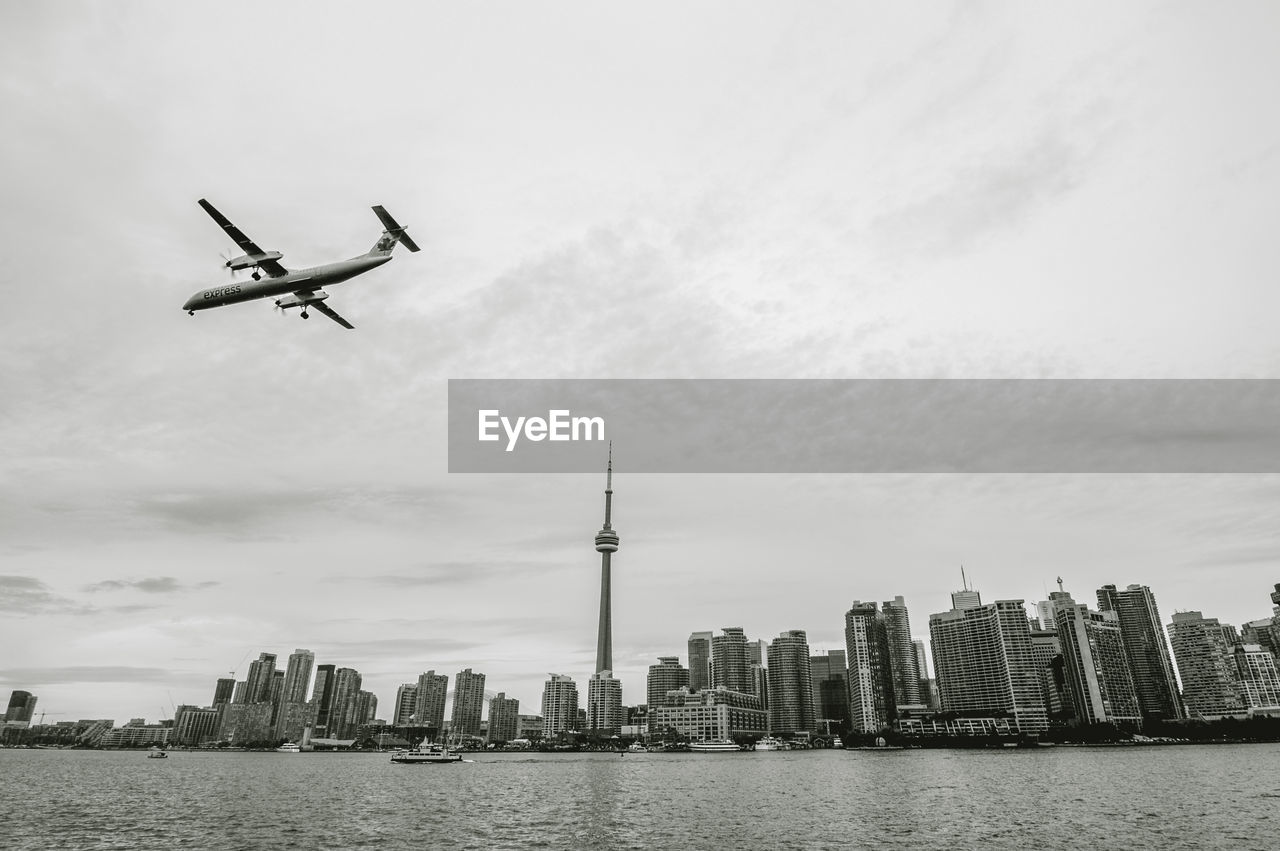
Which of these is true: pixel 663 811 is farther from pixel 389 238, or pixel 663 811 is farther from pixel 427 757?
pixel 427 757

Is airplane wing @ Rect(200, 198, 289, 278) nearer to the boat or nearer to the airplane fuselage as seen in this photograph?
the airplane fuselage

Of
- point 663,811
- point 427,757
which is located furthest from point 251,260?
point 427,757

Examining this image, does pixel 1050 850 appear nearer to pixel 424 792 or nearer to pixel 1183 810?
pixel 1183 810

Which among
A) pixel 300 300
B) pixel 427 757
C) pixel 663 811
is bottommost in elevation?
pixel 663 811

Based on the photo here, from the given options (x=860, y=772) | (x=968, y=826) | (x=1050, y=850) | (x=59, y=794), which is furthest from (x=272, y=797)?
(x=860, y=772)

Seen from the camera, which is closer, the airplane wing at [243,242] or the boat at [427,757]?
the airplane wing at [243,242]

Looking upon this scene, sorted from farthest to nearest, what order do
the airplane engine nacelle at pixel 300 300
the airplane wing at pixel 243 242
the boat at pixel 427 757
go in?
the boat at pixel 427 757 < the airplane engine nacelle at pixel 300 300 < the airplane wing at pixel 243 242

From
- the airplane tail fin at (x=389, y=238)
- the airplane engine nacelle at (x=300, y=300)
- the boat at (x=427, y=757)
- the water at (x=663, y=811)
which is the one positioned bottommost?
the water at (x=663, y=811)

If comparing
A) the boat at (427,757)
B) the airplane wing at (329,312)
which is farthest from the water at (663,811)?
the boat at (427,757)

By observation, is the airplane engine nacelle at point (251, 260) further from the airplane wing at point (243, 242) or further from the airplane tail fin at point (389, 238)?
the airplane tail fin at point (389, 238)
